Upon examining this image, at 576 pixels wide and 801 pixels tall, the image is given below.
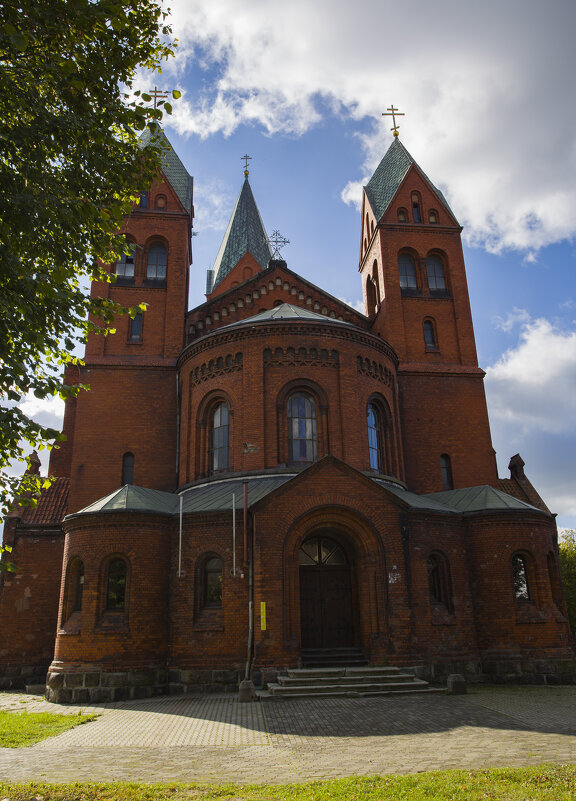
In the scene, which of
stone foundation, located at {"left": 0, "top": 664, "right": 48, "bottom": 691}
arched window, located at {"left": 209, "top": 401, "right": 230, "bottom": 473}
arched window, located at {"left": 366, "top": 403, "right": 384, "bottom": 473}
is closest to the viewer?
stone foundation, located at {"left": 0, "top": 664, "right": 48, "bottom": 691}

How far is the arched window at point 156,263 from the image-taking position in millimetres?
28484

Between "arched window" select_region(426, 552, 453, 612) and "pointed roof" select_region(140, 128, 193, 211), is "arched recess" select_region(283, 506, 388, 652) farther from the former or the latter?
"pointed roof" select_region(140, 128, 193, 211)

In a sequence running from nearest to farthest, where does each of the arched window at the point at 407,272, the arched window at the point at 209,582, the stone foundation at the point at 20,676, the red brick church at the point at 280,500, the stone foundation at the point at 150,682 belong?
the stone foundation at the point at 150,682
the red brick church at the point at 280,500
the arched window at the point at 209,582
the stone foundation at the point at 20,676
the arched window at the point at 407,272

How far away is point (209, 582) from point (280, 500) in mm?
3236

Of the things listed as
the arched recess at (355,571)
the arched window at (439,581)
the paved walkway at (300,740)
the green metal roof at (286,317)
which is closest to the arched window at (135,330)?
the green metal roof at (286,317)

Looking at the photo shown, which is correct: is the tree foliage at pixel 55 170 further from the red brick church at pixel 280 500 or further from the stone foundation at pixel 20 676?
the stone foundation at pixel 20 676

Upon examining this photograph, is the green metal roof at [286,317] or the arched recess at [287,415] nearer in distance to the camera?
the arched recess at [287,415]

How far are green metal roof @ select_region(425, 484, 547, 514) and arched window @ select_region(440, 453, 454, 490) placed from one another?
2.45m

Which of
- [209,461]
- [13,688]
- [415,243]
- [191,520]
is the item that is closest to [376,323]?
[415,243]

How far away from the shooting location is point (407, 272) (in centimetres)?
3003

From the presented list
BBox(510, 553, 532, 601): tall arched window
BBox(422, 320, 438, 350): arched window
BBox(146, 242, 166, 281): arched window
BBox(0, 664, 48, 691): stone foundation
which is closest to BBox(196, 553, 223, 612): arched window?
BBox(0, 664, 48, 691): stone foundation

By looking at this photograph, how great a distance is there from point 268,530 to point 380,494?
3428 mm

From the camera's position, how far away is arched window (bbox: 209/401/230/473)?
74.4ft

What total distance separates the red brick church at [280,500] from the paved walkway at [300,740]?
2801mm
